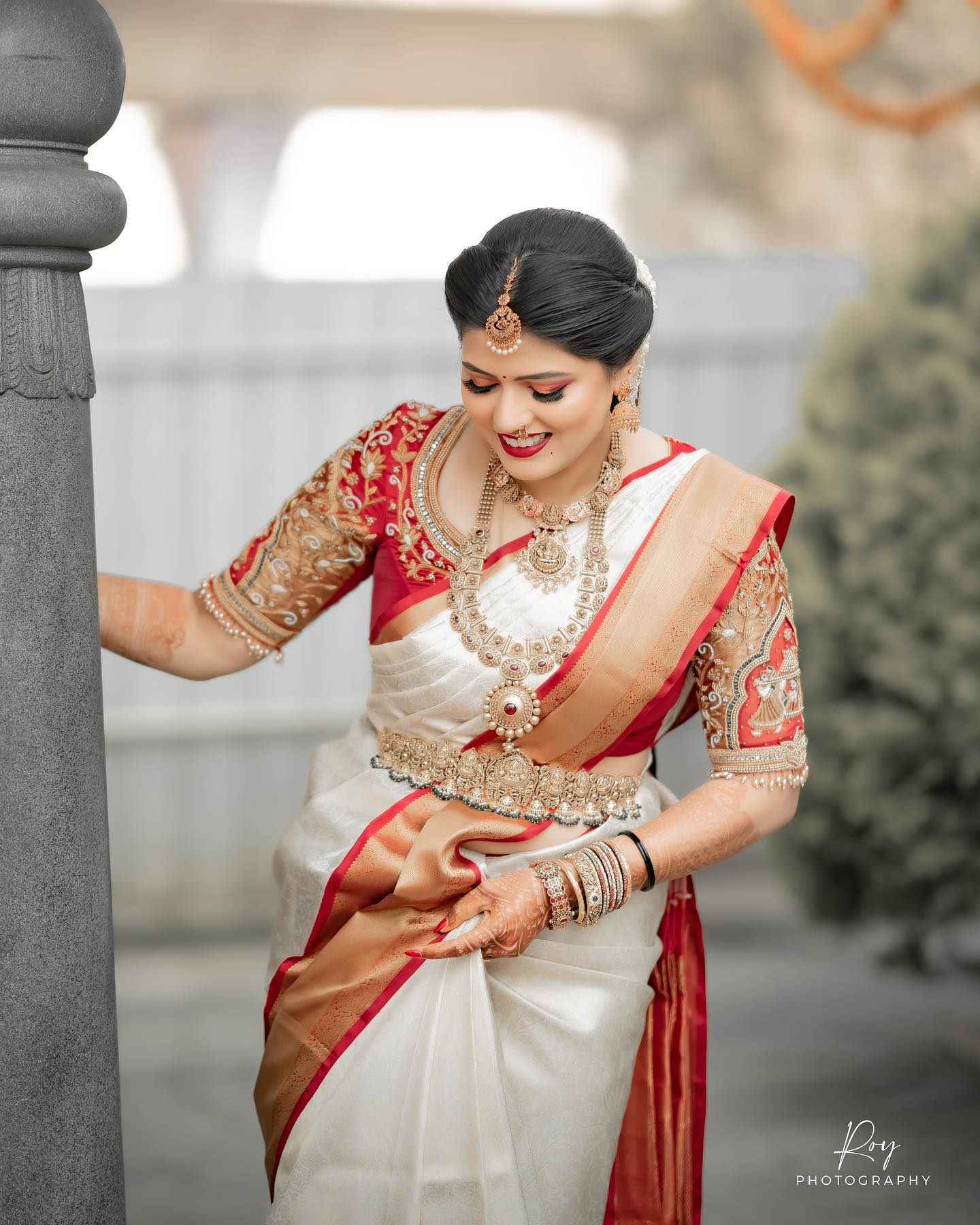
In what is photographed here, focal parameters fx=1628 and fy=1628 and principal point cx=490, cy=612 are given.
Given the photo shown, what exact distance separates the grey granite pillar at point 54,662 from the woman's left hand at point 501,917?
1.14 ft

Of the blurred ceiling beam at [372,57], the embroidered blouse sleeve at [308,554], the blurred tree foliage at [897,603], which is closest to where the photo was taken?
the embroidered blouse sleeve at [308,554]

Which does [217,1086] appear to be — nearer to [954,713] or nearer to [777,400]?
[954,713]

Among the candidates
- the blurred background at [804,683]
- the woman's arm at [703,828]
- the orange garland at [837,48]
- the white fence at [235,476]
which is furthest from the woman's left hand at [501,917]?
the white fence at [235,476]

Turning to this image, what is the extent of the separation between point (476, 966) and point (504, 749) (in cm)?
23

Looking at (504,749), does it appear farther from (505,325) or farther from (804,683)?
(804,683)

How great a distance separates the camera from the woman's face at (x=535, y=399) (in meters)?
1.59

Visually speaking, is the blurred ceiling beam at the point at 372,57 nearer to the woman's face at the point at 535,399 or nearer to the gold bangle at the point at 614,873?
the woman's face at the point at 535,399

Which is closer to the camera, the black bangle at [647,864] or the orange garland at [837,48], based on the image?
the black bangle at [647,864]

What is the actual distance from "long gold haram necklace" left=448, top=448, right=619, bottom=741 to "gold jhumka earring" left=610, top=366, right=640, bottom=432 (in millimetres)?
121

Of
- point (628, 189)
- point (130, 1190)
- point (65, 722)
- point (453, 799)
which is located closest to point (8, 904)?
point (65, 722)

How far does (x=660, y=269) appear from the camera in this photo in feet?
14.8

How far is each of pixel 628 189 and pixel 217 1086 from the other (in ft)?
26.6

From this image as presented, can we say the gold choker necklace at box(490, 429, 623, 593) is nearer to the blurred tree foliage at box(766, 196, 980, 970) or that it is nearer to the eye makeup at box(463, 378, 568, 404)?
the eye makeup at box(463, 378, 568, 404)
